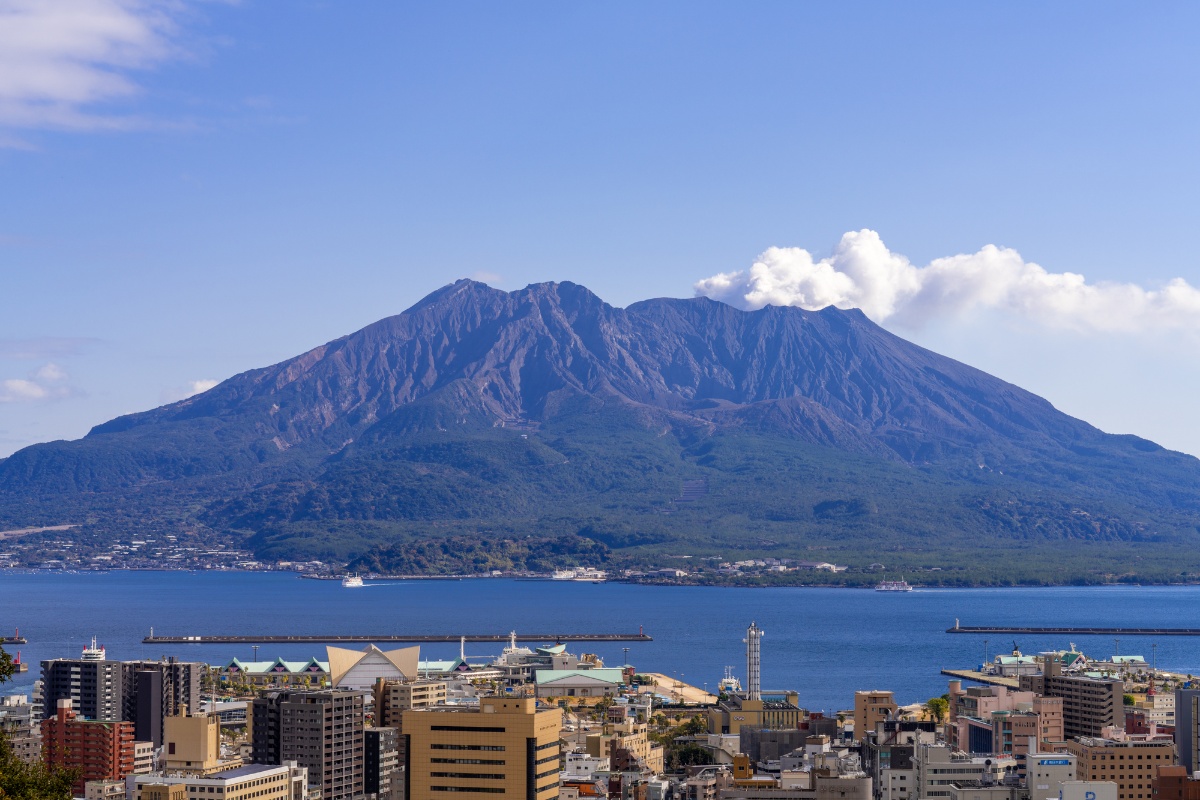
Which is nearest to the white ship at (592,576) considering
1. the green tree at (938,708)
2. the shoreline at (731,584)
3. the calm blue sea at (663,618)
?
the shoreline at (731,584)

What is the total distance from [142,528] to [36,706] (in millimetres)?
148710

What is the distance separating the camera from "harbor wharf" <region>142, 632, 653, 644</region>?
89.3 meters

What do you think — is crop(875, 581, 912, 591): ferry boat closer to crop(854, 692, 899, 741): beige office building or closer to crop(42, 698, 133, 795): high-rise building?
crop(854, 692, 899, 741): beige office building

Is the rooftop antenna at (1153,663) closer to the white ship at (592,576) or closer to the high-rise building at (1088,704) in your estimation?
the high-rise building at (1088,704)

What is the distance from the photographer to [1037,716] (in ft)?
140

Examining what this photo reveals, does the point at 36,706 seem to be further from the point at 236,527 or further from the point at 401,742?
the point at 236,527

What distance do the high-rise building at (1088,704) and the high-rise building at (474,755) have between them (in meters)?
22.5

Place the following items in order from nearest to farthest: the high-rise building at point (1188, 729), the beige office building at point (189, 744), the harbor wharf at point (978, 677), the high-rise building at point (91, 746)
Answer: the beige office building at point (189, 744) < the high-rise building at point (1188, 729) < the high-rise building at point (91, 746) < the harbor wharf at point (978, 677)

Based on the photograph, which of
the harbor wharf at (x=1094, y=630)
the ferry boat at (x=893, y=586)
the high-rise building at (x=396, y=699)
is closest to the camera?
the high-rise building at (x=396, y=699)

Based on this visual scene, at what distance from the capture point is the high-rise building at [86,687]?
48656 mm

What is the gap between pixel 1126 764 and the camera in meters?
33.8

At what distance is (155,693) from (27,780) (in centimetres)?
3311

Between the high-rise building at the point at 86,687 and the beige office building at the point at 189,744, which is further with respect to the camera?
the high-rise building at the point at 86,687

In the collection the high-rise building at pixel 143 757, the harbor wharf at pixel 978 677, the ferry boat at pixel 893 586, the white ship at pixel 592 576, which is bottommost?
the high-rise building at pixel 143 757
